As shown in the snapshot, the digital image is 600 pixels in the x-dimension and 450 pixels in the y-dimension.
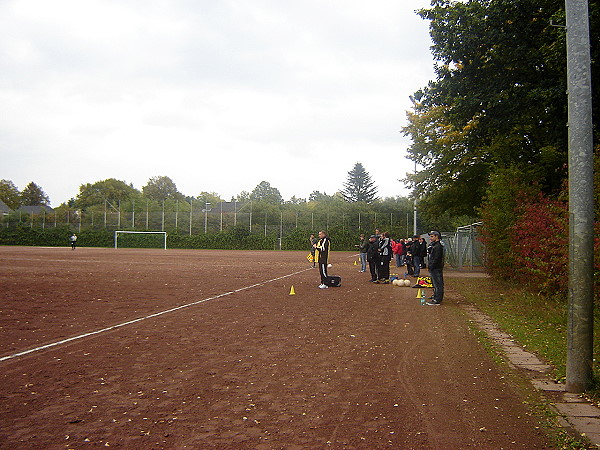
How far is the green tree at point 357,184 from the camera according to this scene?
105938 millimetres

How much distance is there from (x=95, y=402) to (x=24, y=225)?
228ft

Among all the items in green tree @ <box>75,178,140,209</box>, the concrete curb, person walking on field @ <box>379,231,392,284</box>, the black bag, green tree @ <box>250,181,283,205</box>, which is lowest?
the concrete curb

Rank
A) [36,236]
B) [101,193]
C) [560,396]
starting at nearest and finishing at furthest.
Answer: [560,396]
[36,236]
[101,193]

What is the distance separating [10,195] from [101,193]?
29.0 meters

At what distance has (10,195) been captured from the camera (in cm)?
11125

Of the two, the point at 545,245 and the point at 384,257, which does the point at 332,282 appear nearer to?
the point at 384,257

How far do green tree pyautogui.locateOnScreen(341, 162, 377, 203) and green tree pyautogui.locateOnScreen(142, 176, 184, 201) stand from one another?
131 ft

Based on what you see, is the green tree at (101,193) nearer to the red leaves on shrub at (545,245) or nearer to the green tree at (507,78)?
the green tree at (507,78)

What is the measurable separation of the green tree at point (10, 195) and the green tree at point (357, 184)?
72.7 meters

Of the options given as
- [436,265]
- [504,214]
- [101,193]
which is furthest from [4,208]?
[436,265]

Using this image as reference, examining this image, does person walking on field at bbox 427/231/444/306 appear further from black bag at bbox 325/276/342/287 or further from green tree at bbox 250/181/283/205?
green tree at bbox 250/181/283/205

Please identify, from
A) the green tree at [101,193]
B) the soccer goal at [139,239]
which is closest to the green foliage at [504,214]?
the soccer goal at [139,239]

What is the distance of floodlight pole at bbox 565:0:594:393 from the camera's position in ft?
17.2

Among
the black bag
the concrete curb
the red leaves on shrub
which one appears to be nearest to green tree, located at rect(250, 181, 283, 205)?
the black bag
